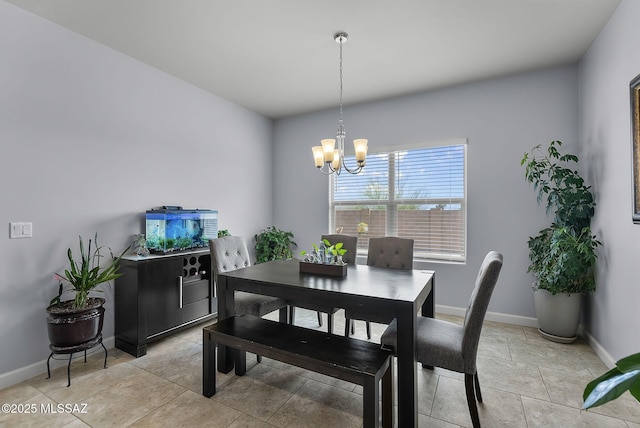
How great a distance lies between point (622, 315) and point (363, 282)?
1.98 meters

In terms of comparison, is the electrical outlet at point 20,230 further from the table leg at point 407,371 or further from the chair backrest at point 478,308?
the chair backrest at point 478,308

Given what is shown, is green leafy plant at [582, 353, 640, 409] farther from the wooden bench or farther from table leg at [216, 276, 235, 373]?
table leg at [216, 276, 235, 373]

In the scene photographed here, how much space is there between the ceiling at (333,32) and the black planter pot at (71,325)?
2279 mm

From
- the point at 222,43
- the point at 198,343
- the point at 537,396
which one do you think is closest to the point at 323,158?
the point at 222,43

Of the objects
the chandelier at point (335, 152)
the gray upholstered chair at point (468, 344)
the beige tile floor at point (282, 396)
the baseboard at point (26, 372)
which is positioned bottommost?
the beige tile floor at point (282, 396)

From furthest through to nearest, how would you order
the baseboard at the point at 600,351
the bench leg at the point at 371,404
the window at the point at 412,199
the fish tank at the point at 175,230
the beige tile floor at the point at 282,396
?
the window at the point at 412,199 → the fish tank at the point at 175,230 → the baseboard at the point at 600,351 → the beige tile floor at the point at 282,396 → the bench leg at the point at 371,404

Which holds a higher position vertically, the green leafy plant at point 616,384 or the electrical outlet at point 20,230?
the electrical outlet at point 20,230

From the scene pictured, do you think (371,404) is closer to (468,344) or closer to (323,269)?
(468,344)

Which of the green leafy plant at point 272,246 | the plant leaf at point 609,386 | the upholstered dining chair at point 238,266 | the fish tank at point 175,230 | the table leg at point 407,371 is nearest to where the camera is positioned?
the plant leaf at point 609,386

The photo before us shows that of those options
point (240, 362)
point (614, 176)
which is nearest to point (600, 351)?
point (614, 176)

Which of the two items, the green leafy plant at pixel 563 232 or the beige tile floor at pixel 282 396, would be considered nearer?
the beige tile floor at pixel 282 396

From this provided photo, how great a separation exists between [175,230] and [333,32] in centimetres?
A: 243

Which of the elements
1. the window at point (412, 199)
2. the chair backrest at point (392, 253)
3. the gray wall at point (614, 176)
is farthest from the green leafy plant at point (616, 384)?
the window at point (412, 199)

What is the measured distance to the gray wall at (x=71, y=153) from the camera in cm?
223
